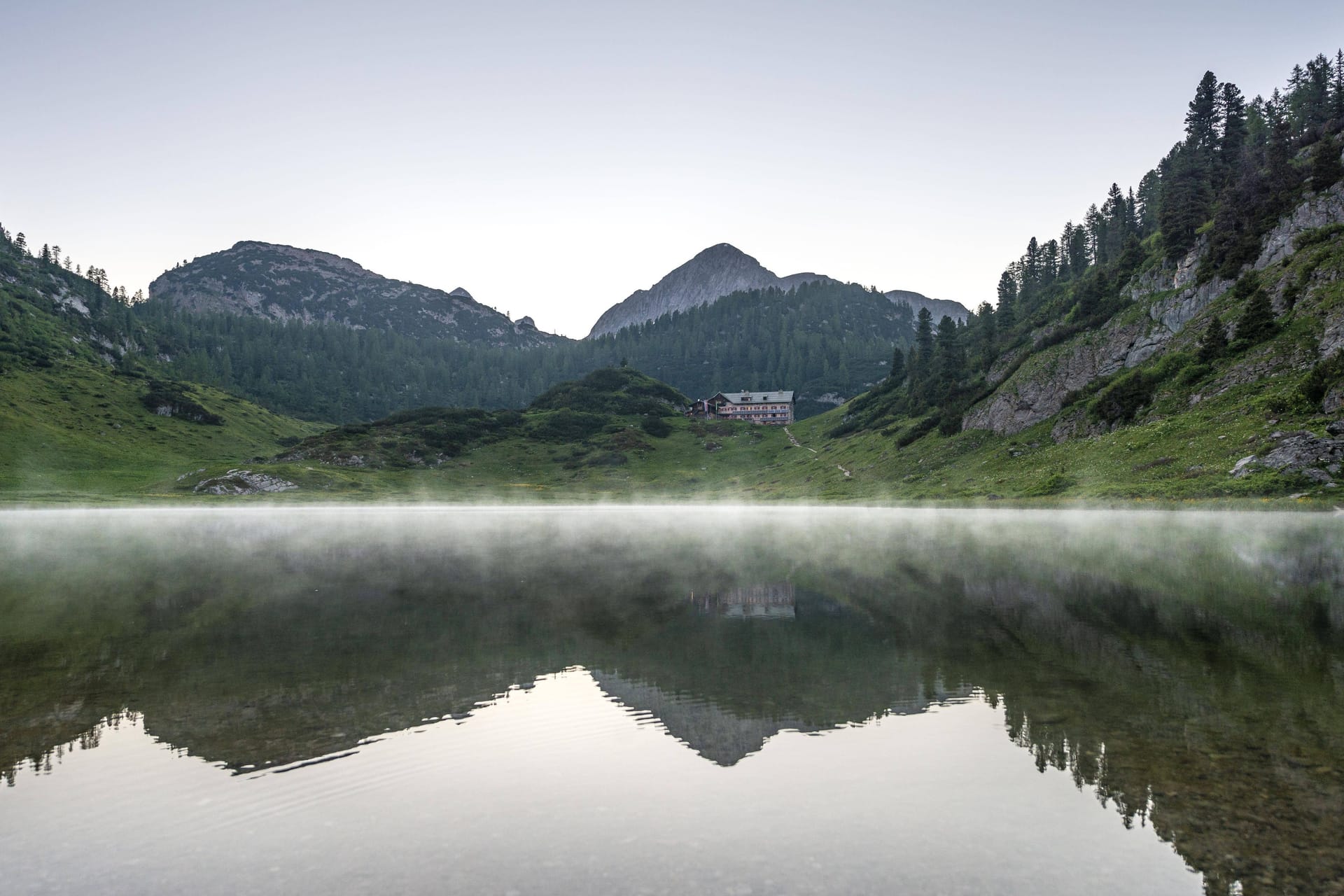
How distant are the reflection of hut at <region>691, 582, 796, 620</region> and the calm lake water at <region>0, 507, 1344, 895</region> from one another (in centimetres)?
32

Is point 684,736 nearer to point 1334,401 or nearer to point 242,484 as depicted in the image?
point 1334,401

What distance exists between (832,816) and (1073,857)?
3183 mm

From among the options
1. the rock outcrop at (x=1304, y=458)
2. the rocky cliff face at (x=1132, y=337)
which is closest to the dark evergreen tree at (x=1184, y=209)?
the rocky cliff face at (x=1132, y=337)

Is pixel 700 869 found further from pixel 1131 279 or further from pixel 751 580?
pixel 1131 279

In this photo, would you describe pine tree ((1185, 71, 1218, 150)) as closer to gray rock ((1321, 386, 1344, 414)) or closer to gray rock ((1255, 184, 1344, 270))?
gray rock ((1255, 184, 1344, 270))

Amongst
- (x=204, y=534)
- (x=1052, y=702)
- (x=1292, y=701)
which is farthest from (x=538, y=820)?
(x=204, y=534)

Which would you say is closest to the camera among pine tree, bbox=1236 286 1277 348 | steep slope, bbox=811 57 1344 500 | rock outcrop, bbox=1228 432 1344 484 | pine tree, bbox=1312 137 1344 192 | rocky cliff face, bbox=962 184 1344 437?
rock outcrop, bbox=1228 432 1344 484

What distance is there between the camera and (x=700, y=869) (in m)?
9.67

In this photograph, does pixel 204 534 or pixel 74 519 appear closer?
pixel 204 534

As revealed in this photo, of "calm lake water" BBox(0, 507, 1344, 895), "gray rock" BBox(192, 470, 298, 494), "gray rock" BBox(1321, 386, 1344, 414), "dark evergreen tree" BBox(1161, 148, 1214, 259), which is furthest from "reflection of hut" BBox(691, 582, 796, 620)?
"gray rock" BBox(192, 470, 298, 494)

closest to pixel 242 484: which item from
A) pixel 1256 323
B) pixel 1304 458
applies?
pixel 1304 458

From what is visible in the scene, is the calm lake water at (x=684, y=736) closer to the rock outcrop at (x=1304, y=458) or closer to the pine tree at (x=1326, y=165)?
the rock outcrop at (x=1304, y=458)

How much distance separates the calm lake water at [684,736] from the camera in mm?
9922

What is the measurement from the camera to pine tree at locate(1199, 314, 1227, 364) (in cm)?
9544
